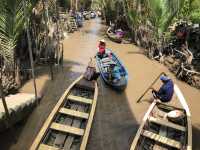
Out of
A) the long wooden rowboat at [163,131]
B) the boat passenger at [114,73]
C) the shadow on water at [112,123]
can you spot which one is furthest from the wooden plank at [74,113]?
the boat passenger at [114,73]

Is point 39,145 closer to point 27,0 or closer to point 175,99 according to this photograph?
point 27,0

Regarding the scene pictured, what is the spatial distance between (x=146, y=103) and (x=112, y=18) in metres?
24.2

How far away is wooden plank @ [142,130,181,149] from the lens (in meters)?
8.30

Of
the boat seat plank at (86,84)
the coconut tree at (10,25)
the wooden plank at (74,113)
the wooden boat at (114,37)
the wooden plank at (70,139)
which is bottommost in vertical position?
the wooden plank at (70,139)

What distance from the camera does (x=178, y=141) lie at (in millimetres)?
8727

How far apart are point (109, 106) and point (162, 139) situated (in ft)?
13.1

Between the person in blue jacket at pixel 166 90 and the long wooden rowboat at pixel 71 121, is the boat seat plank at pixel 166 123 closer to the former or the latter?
the person in blue jacket at pixel 166 90

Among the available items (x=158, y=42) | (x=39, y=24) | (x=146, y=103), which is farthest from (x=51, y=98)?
(x=158, y=42)

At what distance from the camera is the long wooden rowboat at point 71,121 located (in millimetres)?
8172

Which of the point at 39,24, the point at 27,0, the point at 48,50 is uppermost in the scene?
the point at 27,0

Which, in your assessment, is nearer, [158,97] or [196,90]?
[158,97]

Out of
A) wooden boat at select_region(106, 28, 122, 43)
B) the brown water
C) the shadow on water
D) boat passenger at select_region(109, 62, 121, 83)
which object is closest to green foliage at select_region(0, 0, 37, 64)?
the brown water

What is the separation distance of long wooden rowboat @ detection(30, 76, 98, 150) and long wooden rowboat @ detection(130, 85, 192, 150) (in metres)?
1.57

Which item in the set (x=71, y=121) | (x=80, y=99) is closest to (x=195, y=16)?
(x=80, y=99)
